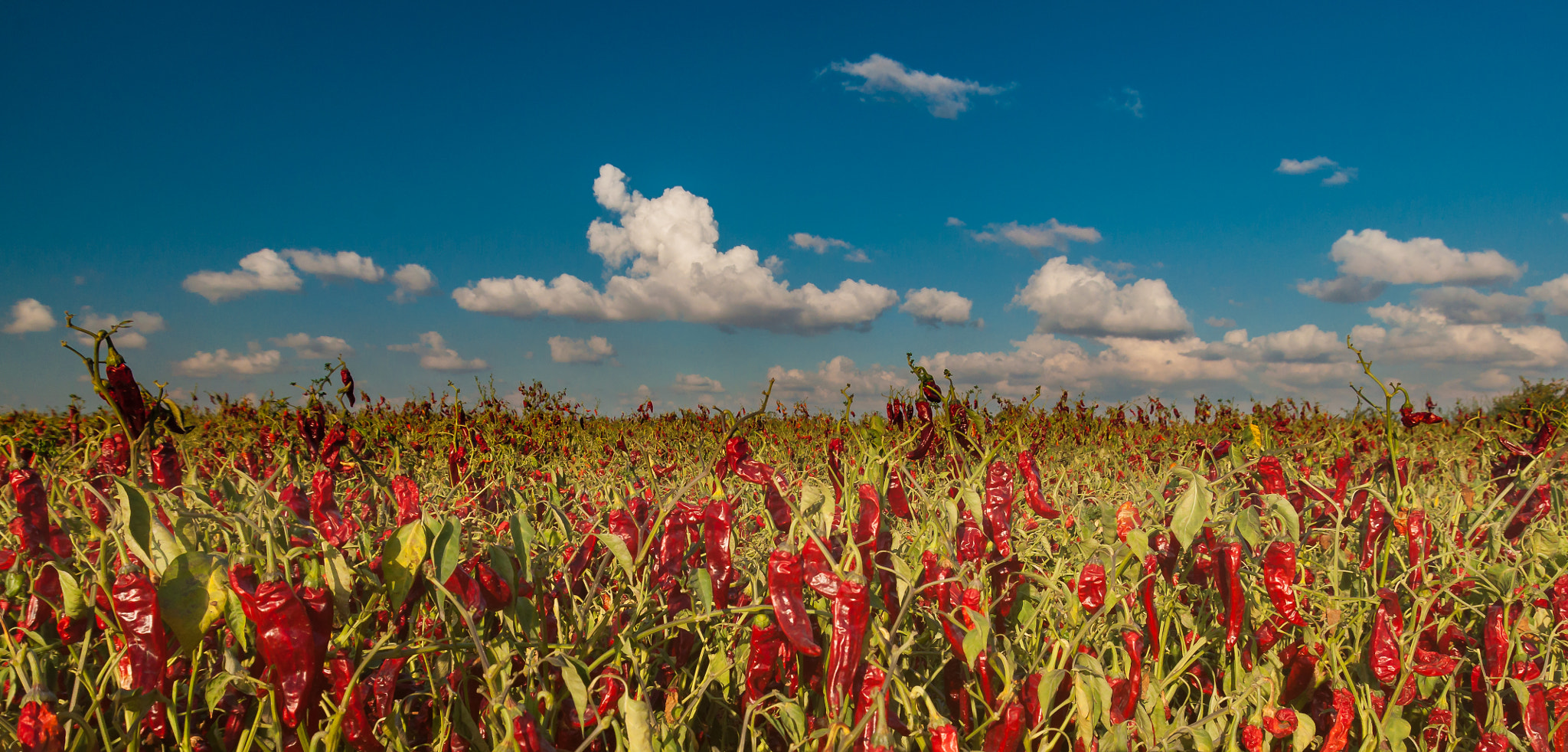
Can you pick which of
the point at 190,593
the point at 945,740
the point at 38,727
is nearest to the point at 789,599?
the point at 945,740

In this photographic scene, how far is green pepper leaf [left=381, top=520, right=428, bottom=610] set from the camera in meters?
1.30

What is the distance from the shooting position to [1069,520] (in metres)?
2.79

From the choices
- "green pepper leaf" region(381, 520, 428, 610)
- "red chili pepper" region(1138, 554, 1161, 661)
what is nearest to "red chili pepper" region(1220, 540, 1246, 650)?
"red chili pepper" region(1138, 554, 1161, 661)

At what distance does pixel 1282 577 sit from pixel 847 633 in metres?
1.00

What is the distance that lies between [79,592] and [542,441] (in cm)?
684

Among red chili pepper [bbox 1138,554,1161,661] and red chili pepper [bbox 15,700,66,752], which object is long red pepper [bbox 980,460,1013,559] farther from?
red chili pepper [bbox 15,700,66,752]

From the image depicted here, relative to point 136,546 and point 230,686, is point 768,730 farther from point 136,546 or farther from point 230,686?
point 136,546

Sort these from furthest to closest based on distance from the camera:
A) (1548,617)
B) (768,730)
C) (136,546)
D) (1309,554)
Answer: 1. (1309,554)
2. (1548,617)
3. (768,730)
4. (136,546)

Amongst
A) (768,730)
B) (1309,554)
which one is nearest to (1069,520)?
(1309,554)

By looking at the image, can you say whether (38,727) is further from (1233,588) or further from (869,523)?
(1233,588)

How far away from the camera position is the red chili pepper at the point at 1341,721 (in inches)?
68.7

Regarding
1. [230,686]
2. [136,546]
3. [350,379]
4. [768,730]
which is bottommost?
[768,730]

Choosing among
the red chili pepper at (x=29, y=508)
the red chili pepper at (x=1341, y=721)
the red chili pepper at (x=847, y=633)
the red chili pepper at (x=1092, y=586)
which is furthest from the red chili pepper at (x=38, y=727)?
the red chili pepper at (x=1341, y=721)

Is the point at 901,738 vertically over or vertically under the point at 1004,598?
under
